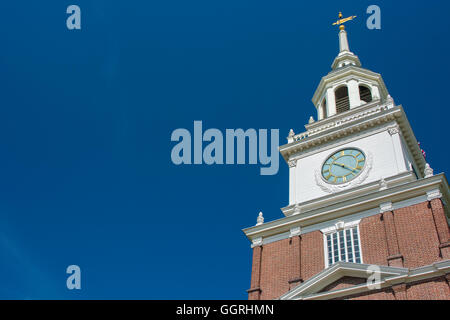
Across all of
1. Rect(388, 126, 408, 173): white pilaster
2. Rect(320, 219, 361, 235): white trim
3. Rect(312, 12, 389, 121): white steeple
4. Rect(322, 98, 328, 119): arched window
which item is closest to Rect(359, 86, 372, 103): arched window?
Rect(312, 12, 389, 121): white steeple

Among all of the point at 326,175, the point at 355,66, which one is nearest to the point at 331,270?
the point at 326,175

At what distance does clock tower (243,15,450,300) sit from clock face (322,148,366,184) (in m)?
0.06

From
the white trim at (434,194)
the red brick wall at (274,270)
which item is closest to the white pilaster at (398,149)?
the white trim at (434,194)

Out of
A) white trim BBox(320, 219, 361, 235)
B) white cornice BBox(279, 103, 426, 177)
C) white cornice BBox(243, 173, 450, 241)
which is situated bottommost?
white trim BBox(320, 219, 361, 235)

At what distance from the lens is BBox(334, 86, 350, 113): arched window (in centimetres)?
3753

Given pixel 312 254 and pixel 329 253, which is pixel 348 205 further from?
pixel 312 254

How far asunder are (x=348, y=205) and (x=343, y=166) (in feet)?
14.0

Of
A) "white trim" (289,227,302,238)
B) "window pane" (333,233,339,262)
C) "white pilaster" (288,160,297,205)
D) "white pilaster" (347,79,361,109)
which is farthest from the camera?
"white pilaster" (347,79,361,109)

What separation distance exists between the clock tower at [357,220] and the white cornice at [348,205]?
5cm

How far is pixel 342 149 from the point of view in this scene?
3231 centimetres

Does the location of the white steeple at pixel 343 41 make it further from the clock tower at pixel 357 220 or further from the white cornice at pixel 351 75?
the clock tower at pixel 357 220

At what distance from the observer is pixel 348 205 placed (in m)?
27.6

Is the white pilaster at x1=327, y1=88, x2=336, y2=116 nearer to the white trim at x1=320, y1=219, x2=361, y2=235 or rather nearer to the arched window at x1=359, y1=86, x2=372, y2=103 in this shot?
the arched window at x1=359, y1=86, x2=372, y2=103

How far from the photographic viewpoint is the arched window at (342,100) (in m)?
37.5
